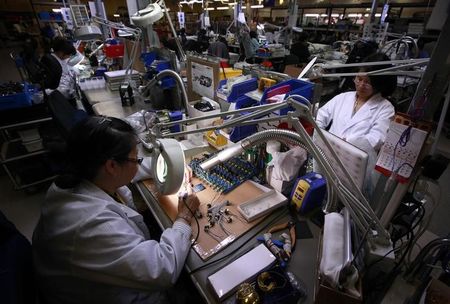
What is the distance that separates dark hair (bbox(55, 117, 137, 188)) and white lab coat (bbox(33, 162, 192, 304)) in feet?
0.15

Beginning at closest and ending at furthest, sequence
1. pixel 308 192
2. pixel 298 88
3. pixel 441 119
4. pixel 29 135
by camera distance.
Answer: pixel 441 119
pixel 308 192
pixel 298 88
pixel 29 135

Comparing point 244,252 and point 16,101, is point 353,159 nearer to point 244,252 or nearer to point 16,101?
point 244,252

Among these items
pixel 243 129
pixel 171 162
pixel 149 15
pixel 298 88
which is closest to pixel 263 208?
pixel 243 129

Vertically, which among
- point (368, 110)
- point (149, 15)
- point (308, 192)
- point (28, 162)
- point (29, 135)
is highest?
point (149, 15)

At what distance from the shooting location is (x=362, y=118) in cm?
190

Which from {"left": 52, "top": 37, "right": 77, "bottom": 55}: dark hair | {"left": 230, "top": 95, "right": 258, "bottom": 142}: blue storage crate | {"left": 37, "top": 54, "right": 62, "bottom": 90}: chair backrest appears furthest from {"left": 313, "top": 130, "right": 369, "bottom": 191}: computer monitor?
{"left": 52, "top": 37, "right": 77, "bottom": 55}: dark hair

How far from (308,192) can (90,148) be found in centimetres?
99

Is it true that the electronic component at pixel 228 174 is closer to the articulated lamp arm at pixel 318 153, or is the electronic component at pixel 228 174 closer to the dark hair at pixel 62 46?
the articulated lamp arm at pixel 318 153

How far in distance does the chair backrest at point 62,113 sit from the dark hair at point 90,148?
44.0 inches

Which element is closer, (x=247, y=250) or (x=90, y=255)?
(x=90, y=255)

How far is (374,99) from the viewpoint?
1908 millimetres

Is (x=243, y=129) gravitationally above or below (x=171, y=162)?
below

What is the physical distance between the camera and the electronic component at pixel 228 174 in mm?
1406

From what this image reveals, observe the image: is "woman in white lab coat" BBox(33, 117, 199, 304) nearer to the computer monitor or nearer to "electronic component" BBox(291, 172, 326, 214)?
"electronic component" BBox(291, 172, 326, 214)
